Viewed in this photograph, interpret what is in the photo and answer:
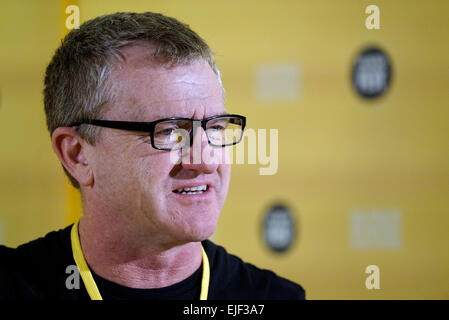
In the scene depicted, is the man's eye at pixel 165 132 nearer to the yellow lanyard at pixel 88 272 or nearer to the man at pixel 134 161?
the man at pixel 134 161

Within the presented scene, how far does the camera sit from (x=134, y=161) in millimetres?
1065

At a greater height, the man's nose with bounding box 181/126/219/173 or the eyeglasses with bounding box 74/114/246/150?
the eyeglasses with bounding box 74/114/246/150

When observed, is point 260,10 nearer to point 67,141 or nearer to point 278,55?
point 278,55

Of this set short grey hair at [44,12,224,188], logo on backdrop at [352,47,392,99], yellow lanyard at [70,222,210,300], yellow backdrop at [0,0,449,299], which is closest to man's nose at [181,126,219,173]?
short grey hair at [44,12,224,188]

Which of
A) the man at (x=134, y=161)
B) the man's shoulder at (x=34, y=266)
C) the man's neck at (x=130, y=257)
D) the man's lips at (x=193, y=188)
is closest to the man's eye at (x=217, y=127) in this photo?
the man at (x=134, y=161)

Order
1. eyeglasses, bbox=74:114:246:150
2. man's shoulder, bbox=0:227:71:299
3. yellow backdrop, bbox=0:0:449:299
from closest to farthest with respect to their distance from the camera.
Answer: eyeglasses, bbox=74:114:246:150 → man's shoulder, bbox=0:227:71:299 → yellow backdrop, bbox=0:0:449:299

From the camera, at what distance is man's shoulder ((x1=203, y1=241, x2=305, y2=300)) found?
1.26m

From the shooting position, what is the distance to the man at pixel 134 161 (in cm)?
106

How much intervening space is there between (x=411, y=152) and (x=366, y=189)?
22 centimetres

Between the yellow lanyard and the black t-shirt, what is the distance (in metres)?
0.02

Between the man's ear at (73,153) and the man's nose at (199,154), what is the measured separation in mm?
223

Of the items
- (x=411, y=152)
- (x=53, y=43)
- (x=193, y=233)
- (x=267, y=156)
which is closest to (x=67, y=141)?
(x=193, y=233)

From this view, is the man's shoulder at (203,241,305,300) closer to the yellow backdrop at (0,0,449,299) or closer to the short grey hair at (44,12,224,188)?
the short grey hair at (44,12,224,188)

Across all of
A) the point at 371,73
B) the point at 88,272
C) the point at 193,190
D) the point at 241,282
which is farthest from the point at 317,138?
the point at 88,272
